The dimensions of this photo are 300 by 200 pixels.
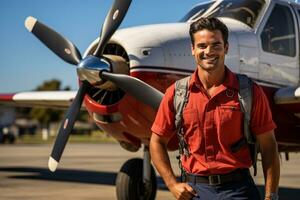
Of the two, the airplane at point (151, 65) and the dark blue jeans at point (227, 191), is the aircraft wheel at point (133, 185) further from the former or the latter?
the dark blue jeans at point (227, 191)

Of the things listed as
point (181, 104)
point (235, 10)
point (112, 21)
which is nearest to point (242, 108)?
point (181, 104)

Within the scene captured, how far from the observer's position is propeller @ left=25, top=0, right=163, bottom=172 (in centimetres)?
654

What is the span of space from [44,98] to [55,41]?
443 cm

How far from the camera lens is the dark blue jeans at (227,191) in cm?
321

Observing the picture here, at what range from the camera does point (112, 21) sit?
7.02 m

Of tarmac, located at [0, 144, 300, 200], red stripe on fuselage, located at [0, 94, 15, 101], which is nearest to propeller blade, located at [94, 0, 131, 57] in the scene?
tarmac, located at [0, 144, 300, 200]

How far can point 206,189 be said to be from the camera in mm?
3230

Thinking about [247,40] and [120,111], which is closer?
[120,111]

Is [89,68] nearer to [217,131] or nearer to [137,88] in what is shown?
[137,88]

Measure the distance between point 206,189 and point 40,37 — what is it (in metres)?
5.36

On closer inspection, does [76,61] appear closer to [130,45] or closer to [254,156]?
[130,45]

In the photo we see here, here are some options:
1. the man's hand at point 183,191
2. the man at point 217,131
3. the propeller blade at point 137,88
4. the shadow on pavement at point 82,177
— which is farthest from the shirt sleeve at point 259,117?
the shadow on pavement at point 82,177

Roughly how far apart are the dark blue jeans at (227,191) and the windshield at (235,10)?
536 cm

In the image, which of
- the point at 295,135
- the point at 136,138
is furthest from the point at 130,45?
the point at 295,135
